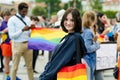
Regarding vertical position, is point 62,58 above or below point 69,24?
below

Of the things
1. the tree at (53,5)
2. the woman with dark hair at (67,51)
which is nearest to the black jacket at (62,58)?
the woman with dark hair at (67,51)

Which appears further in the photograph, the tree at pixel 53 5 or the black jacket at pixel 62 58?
the tree at pixel 53 5

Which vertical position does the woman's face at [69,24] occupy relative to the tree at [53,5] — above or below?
above

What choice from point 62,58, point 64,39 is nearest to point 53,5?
point 64,39

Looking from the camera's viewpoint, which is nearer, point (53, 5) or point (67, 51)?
point (67, 51)

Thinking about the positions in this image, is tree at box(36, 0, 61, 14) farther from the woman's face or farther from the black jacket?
the black jacket

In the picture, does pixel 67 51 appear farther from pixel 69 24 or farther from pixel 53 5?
pixel 53 5

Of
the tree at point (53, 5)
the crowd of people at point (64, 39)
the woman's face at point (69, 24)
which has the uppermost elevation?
the woman's face at point (69, 24)

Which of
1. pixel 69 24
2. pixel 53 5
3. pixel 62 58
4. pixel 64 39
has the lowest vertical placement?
pixel 53 5

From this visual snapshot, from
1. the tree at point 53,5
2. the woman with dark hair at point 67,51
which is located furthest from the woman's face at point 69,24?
the tree at point 53,5

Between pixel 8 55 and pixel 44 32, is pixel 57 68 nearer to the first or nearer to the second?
pixel 44 32

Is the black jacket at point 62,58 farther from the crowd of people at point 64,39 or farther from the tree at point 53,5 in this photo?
the tree at point 53,5

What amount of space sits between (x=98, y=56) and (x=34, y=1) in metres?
153

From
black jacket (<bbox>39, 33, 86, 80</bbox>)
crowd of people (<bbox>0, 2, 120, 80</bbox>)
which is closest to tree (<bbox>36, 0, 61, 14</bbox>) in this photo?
crowd of people (<bbox>0, 2, 120, 80</bbox>)
